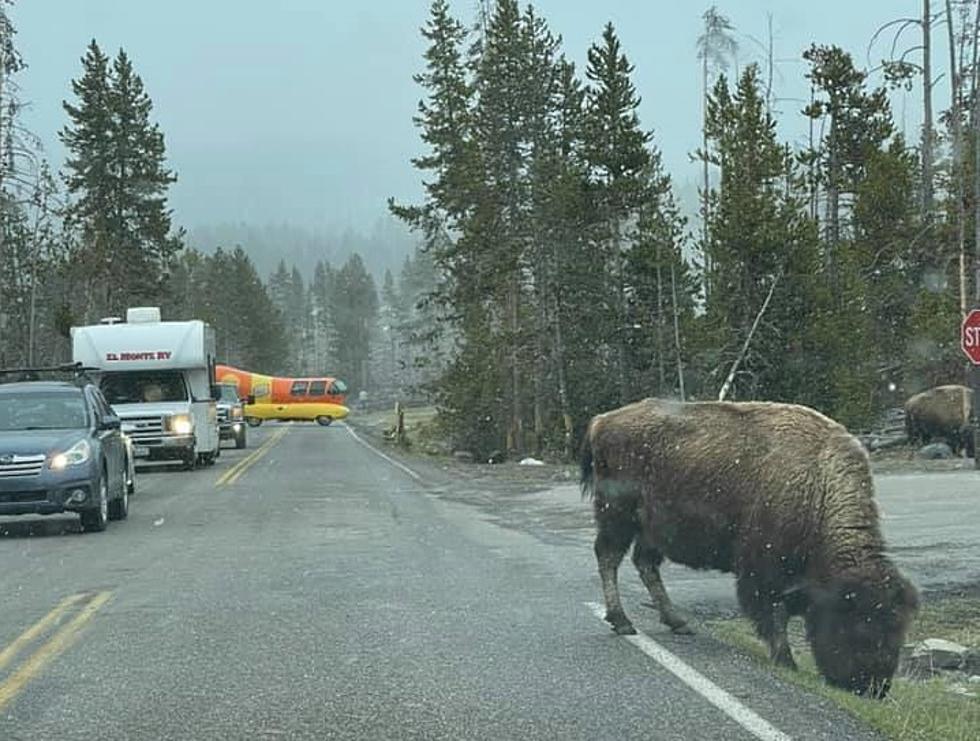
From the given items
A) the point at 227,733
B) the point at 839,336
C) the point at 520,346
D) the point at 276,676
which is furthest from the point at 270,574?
the point at 520,346

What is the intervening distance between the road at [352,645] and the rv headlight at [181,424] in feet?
39.8

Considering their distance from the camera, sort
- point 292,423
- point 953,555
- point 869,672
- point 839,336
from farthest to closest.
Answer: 1. point 292,423
2. point 839,336
3. point 953,555
4. point 869,672

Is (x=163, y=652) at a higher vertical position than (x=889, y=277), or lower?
lower

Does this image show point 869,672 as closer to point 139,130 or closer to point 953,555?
point 953,555

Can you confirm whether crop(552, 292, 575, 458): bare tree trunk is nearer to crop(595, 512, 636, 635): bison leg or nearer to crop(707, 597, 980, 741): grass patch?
crop(707, 597, 980, 741): grass patch

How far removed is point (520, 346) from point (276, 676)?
1247 inches

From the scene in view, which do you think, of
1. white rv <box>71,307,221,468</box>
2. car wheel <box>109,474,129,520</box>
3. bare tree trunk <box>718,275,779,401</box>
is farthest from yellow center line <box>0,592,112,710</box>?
bare tree trunk <box>718,275,779,401</box>

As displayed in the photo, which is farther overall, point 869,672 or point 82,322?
point 82,322

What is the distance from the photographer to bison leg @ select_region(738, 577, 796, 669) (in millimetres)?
7820

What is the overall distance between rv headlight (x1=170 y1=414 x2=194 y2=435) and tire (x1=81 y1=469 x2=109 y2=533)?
12370 millimetres

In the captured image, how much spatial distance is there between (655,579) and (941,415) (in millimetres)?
23476

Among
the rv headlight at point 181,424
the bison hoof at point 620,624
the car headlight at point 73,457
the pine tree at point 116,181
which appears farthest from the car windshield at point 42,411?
the pine tree at point 116,181

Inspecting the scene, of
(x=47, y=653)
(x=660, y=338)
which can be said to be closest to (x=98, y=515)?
(x=47, y=653)

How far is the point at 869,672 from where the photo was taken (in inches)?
281
